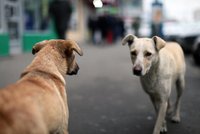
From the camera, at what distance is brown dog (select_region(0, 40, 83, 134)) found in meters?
3.80

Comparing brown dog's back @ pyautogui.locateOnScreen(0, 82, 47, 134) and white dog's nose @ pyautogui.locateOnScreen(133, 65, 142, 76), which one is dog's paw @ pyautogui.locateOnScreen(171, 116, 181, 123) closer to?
white dog's nose @ pyautogui.locateOnScreen(133, 65, 142, 76)

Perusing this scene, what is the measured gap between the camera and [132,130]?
275 inches

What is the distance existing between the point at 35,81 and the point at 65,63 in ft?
2.21

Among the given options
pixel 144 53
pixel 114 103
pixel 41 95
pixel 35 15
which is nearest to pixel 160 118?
pixel 144 53

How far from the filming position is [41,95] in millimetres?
4133

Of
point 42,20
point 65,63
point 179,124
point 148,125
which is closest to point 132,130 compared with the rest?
point 148,125

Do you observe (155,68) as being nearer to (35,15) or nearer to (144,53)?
(144,53)

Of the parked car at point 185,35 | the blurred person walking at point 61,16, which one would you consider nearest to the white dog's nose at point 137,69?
the blurred person walking at point 61,16

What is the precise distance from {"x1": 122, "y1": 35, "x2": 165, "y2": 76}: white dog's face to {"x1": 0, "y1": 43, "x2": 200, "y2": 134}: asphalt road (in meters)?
1.25

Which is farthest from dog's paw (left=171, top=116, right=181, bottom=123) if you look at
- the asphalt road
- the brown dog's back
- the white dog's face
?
the brown dog's back

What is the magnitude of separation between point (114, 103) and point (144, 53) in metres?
3.15

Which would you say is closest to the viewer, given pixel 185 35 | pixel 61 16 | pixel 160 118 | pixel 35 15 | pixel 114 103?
pixel 160 118

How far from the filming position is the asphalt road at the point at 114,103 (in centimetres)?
714

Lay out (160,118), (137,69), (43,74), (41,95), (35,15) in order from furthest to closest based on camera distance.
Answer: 1. (35,15)
2. (160,118)
3. (137,69)
4. (43,74)
5. (41,95)
